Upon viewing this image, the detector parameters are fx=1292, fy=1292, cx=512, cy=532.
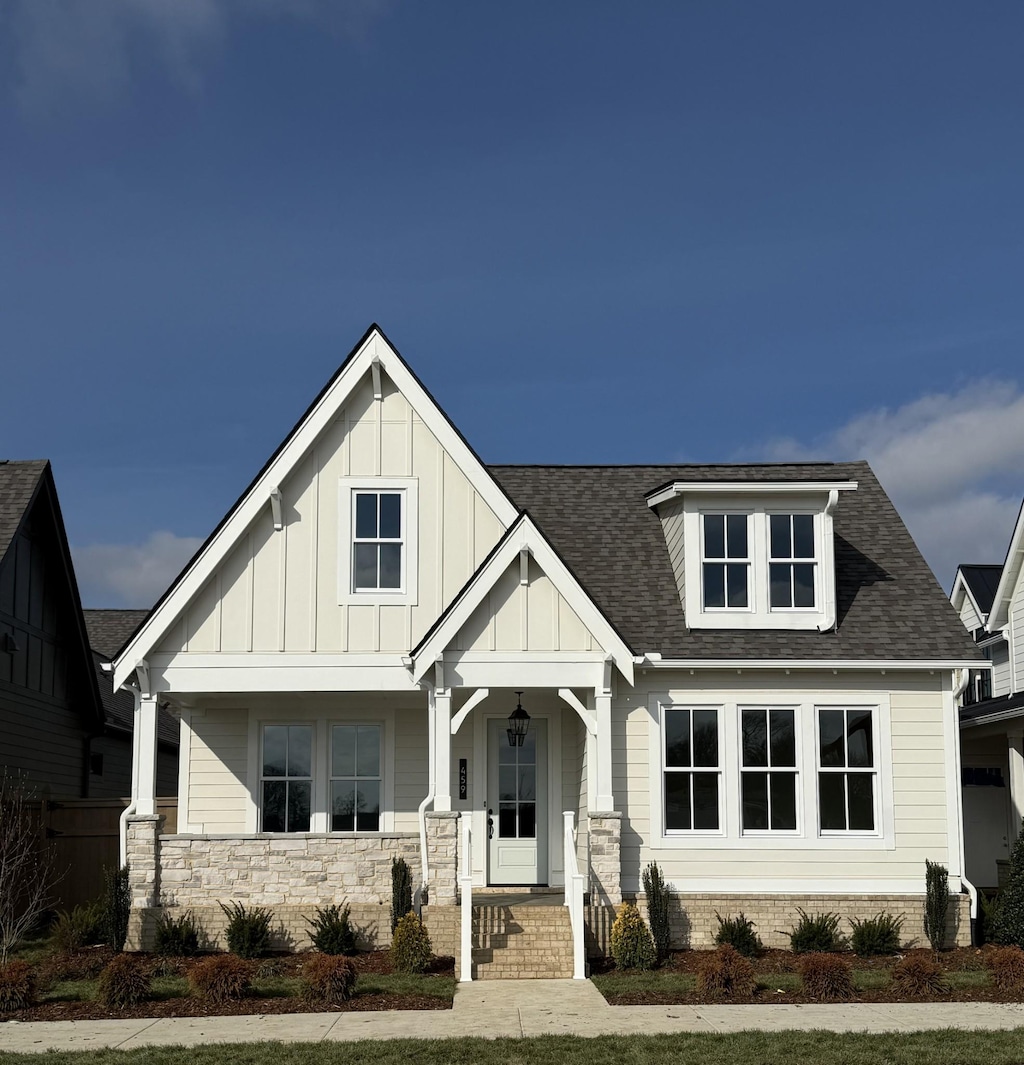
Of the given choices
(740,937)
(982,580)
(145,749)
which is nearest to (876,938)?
(740,937)

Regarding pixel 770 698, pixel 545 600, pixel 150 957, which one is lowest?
pixel 150 957

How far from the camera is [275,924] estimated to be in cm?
1691

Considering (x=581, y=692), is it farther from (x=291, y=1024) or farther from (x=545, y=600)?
(x=291, y=1024)

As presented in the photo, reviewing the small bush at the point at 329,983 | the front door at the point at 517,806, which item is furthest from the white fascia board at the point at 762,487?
the small bush at the point at 329,983

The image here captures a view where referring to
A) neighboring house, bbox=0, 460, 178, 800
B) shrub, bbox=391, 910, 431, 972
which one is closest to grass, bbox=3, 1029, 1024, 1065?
shrub, bbox=391, 910, 431, 972

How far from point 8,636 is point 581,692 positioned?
34.2 ft

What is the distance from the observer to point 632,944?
15625 millimetres

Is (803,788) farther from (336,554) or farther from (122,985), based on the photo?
(122,985)

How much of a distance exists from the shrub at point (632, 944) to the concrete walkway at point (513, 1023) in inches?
82.6

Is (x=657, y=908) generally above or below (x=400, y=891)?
below

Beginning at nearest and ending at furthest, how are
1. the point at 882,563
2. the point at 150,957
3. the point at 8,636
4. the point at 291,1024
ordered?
the point at 291,1024 → the point at 150,957 → the point at 882,563 → the point at 8,636

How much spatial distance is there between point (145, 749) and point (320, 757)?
2752mm

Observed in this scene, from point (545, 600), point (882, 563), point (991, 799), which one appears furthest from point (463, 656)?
point (991, 799)

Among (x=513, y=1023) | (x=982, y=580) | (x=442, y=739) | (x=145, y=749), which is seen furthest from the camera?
(x=982, y=580)
